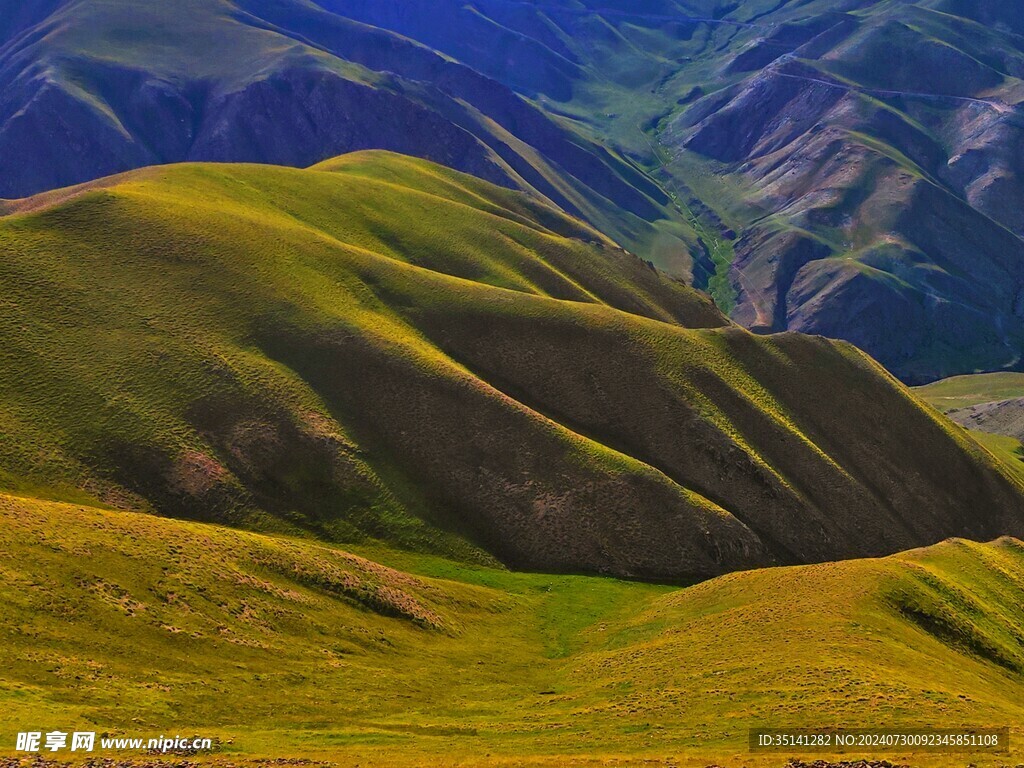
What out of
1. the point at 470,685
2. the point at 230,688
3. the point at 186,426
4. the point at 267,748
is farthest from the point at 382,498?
the point at 267,748

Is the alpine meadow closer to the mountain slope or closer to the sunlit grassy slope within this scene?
the sunlit grassy slope

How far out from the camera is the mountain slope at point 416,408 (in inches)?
3494

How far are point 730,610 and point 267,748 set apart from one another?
156 ft

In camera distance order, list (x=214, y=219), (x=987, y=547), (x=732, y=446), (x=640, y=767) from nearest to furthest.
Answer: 1. (x=640, y=767)
2. (x=987, y=547)
3. (x=732, y=446)
4. (x=214, y=219)

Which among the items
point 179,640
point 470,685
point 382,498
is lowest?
point 470,685

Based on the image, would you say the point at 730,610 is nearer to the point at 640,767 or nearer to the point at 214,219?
the point at 640,767

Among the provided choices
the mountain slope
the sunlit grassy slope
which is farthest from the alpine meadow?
the mountain slope

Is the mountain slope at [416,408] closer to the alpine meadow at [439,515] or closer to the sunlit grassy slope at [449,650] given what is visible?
the alpine meadow at [439,515]

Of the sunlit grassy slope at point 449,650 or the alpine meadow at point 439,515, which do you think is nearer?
the sunlit grassy slope at point 449,650

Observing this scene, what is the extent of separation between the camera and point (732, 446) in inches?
4456

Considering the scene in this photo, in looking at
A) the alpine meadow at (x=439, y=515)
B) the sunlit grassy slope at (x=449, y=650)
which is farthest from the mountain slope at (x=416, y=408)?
the sunlit grassy slope at (x=449, y=650)

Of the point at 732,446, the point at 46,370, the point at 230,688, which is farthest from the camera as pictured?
the point at 732,446

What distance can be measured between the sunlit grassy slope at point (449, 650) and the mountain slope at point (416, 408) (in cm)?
1117

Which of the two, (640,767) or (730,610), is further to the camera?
(730,610)
